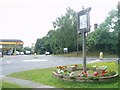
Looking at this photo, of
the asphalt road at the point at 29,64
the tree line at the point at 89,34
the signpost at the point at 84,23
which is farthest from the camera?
the tree line at the point at 89,34

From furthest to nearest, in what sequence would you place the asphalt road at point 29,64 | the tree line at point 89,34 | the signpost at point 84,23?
the tree line at point 89,34
the asphalt road at point 29,64
the signpost at point 84,23

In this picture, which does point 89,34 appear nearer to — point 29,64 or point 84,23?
point 29,64

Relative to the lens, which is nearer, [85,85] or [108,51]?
[85,85]

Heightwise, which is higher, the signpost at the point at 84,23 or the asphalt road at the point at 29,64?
the signpost at the point at 84,23

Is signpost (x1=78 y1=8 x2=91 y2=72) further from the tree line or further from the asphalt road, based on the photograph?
the tree line

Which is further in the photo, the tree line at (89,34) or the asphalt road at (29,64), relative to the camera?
the tree line at (89,34)

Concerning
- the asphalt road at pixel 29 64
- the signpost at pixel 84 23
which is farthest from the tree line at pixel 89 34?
the signpost at pixel 84 23

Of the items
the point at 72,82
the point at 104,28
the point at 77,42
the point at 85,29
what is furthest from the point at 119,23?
the point at 72,82

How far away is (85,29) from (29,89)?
4723 millimetres

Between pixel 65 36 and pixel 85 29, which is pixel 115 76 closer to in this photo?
pixel 85 29

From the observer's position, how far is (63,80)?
39.5 feet

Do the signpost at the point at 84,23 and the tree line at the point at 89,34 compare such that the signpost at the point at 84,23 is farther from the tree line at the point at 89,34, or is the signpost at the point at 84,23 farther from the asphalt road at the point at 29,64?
the tree line at the point at 89,34

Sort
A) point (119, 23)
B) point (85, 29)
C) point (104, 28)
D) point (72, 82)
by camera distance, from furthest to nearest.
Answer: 1. point (104, 28)
2. point (119, 23)
3. point (85, 29)
4. point (72, 82)

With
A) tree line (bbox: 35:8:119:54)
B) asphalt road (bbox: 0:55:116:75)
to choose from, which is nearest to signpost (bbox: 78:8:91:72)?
asphalt road (bbox: 0:55:116:75)
